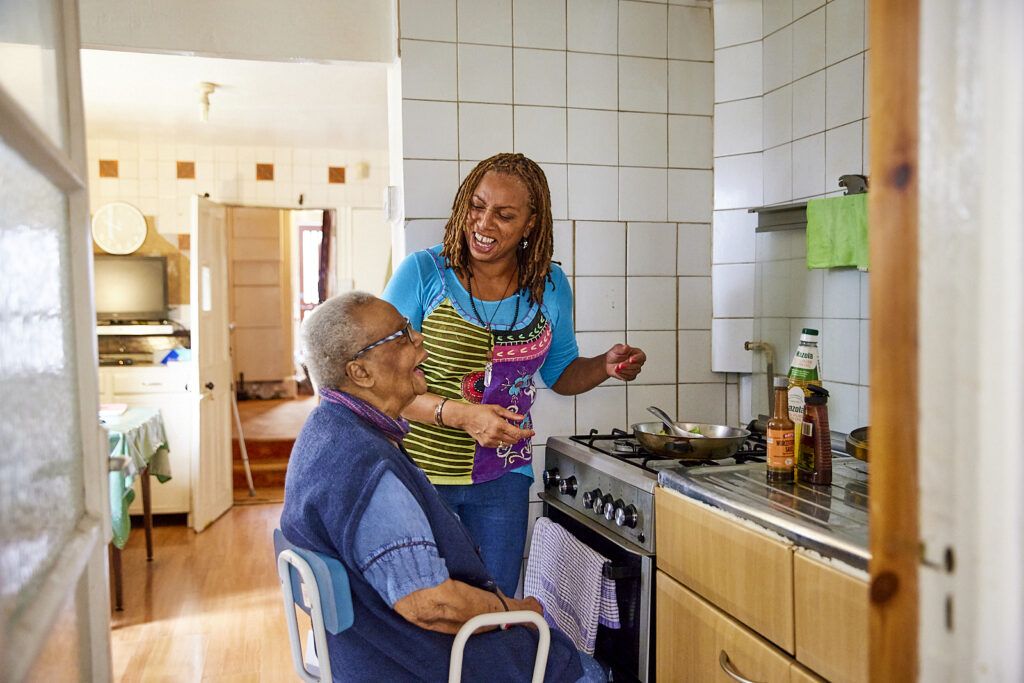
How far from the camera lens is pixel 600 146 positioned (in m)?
2.47

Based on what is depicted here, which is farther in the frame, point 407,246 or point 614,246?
point 614,246

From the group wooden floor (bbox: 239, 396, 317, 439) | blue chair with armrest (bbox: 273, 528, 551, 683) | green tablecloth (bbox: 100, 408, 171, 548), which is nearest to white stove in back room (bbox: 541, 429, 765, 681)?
blue chair with armrest (bbox: 273, 528, 551, 683)

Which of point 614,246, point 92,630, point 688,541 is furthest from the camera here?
point 614,246

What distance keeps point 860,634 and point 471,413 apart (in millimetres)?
899

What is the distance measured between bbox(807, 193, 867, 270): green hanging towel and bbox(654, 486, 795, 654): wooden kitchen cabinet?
790mm

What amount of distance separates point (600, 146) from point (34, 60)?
195 centimetres

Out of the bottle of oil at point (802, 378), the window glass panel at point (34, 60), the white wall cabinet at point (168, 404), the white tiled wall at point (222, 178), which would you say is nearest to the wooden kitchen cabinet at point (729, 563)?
the bottle of oil at point (802, 378)

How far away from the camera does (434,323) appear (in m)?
1.98

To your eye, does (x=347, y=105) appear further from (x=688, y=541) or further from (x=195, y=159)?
(x=688, y=541)

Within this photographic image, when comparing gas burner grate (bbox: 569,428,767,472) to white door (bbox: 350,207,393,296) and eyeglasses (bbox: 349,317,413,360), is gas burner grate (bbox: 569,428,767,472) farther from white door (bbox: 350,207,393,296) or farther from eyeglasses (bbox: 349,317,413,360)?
white door (bbox: 350,207,393,296)

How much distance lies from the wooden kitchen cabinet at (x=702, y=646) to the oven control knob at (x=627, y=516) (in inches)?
5.7

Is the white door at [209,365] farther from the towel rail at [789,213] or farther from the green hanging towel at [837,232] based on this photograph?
the green hanging towel at [837,232]

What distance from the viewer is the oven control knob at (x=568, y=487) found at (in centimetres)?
221

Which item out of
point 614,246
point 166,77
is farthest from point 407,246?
point 166,77
